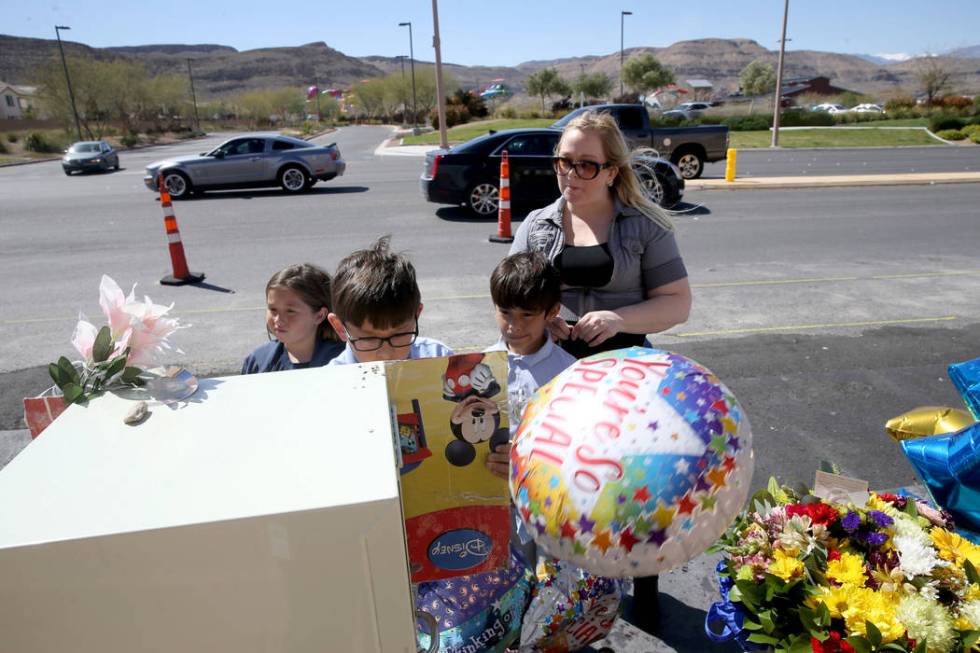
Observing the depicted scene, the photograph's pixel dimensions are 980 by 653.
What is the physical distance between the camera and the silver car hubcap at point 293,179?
15.4 metres

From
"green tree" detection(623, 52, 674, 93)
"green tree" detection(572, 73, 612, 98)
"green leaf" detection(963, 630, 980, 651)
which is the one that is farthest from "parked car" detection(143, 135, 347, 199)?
"green tree" detection(623, 52, 674, 93)

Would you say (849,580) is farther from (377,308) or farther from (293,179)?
(293,179)

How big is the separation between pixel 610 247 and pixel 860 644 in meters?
1.44

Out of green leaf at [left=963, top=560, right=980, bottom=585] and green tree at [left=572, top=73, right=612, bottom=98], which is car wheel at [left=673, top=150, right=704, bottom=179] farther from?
green tree at [left=572, top=73, right=612, bottom=98]

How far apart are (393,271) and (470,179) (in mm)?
10061

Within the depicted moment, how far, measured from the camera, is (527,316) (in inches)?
82.8

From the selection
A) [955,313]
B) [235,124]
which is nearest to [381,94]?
[235,124]

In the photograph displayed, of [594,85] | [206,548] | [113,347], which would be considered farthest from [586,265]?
[594,85]

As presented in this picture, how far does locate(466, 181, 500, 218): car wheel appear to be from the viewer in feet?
38.1

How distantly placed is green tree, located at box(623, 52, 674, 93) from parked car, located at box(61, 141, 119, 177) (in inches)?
2981

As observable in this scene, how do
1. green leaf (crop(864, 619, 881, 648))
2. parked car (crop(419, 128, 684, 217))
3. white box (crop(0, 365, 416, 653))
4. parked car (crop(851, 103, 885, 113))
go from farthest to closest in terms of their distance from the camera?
parked car (crop(851, 103, 885, 113))
parked car (crop(419, 128, 684, 217))
green leaf (crop(864, 619, 881, 648))
white box (crop(0, 365, 416, 653))

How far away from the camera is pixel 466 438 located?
1332mm

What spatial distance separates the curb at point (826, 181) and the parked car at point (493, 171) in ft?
14.0

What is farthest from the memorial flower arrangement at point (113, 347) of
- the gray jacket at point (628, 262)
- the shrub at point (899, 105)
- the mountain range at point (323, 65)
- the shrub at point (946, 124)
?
the mountain range at point (323, 65)
